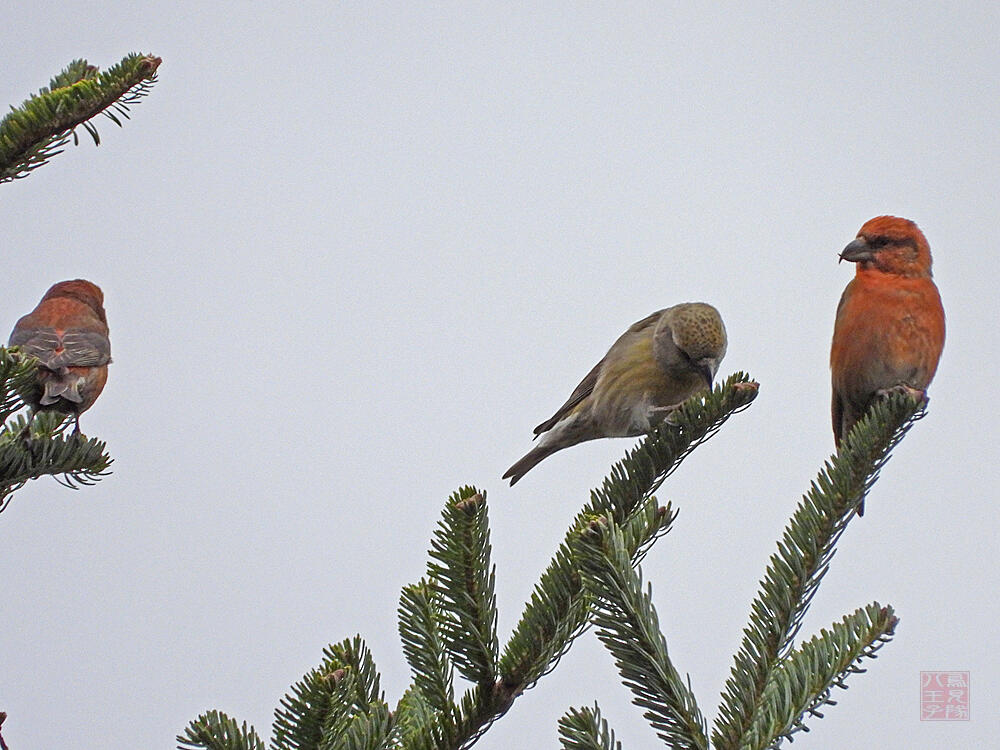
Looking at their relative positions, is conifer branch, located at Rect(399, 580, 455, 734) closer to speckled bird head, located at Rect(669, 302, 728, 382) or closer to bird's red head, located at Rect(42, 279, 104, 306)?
speckled bird head, located at Rect(669, 302, 728, 382)

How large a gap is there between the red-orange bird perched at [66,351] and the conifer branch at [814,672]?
2.82 metres

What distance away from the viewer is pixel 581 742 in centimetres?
173

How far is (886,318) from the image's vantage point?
4.53 m

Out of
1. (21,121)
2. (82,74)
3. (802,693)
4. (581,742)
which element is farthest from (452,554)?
(82,74)

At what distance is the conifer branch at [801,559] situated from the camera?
1.95 metres

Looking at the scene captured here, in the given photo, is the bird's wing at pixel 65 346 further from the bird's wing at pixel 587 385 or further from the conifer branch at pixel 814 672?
the conifer branch at pixel 814 672

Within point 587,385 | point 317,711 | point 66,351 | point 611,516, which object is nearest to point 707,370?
point 587,385

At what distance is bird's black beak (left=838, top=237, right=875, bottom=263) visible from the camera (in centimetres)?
468

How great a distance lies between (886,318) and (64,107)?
3636 millimetres

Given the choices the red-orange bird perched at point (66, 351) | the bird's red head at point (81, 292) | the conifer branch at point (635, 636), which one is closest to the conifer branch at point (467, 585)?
the conifer branch at point (635, 636)

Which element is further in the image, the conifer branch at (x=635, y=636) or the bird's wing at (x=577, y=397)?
the bird's wing at (x=577, y=397)

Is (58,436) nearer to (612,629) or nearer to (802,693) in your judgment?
(612,629)

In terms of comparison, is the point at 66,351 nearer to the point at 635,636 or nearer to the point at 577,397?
the point at 577,397

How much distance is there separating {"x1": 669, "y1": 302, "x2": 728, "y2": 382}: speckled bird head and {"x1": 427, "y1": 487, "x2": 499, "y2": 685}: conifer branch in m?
3.16
